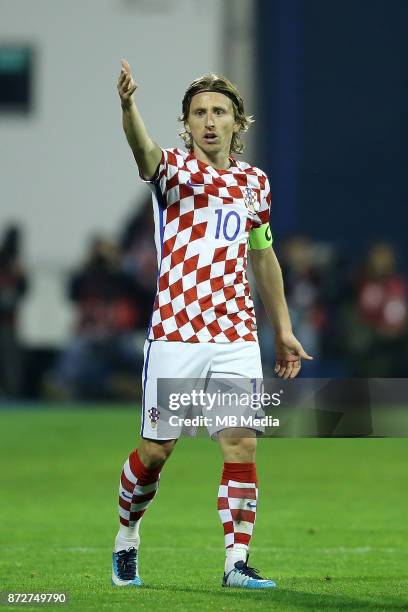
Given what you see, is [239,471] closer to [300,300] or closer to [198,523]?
[198,523]

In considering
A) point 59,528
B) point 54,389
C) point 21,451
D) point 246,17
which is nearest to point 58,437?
point 21,451

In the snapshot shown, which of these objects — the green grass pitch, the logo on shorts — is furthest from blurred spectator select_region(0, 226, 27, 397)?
the logo on shorts

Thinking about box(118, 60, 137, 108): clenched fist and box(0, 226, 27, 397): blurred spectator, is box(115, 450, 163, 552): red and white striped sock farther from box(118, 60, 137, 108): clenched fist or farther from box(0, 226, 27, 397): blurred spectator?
box(0, 226, 27, 397): blurred spectator

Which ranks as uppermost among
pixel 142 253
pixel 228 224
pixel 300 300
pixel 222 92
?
pixel 222 92

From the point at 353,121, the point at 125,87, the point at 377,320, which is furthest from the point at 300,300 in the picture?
the point at 125,87

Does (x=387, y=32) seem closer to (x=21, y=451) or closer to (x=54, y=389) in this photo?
(x=54, y=389)

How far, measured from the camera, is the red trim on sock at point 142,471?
6930 mm

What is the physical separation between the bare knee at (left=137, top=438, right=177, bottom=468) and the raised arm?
1.15m

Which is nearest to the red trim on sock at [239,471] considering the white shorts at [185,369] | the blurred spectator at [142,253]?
the white shorts at [185,369]

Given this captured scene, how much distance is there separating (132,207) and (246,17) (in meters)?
2.96

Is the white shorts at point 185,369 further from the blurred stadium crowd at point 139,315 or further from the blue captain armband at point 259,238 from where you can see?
the blurred stadium crowd at point 139,315

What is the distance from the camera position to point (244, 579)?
6840mm

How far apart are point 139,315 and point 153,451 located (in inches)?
525

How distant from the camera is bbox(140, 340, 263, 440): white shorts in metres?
6.85
